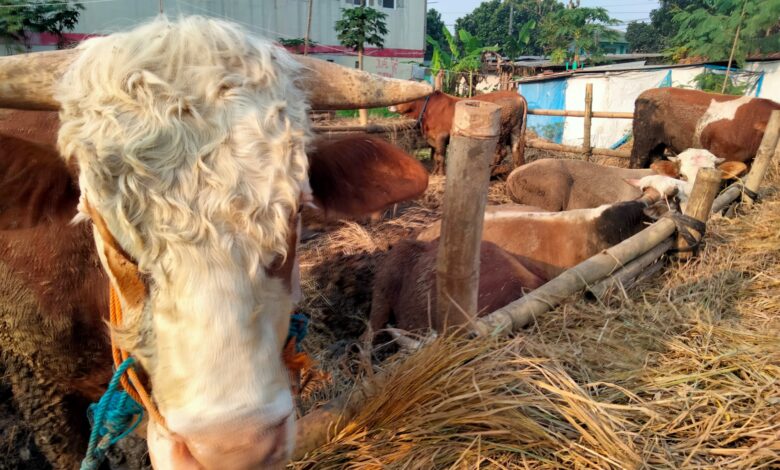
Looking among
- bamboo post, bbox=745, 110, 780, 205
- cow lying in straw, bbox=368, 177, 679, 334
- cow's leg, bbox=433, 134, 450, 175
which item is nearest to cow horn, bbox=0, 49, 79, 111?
cow lying in straw, bbox=368, 177, 679, 334

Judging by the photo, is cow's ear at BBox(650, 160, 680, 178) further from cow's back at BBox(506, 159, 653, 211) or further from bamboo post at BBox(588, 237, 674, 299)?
bamboo post at BBox(588, 237, 674, 299)

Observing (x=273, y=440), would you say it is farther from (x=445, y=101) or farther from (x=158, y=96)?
(x=445, y=101)

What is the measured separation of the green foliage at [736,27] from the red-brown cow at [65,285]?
46.4 feet

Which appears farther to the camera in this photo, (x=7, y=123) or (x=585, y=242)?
(x=585, y=242)

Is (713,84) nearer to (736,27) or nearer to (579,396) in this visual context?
(736,27)

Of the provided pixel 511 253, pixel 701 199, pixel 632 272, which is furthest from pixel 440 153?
pixel 632 272

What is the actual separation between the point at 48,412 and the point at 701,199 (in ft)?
13.7

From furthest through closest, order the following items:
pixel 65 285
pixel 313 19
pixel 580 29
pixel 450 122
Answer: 1. pixel 580 29
2. pixel 313 19
3. pixel 450 122
4. pixel 65 285

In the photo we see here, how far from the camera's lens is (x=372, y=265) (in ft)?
14.7

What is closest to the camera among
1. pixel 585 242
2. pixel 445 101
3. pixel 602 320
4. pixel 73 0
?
pixel 602 320

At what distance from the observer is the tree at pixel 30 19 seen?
11625 millimetres

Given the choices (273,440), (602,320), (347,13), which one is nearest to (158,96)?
(273,440)

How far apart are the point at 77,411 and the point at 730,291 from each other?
3.59m

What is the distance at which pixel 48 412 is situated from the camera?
1.89 metres
